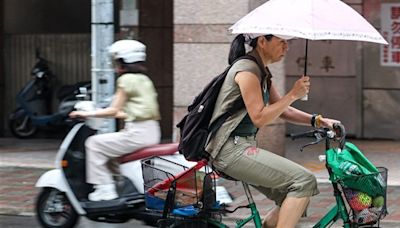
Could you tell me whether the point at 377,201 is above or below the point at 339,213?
above

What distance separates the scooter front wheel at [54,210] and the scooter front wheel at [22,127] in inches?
251

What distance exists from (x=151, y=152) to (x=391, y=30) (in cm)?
678

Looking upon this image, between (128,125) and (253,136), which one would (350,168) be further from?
(128,125)

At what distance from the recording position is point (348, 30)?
5137 millimetres

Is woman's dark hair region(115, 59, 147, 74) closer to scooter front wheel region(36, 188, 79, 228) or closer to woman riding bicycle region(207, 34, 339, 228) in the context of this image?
scooter front wheel region(36, 188, 79, 228)

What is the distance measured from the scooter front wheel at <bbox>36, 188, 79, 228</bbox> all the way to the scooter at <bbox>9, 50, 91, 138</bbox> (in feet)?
19.1

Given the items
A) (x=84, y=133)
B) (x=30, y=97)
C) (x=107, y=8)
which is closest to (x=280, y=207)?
(x=84, y=133)

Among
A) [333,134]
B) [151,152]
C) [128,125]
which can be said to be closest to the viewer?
[333,134]

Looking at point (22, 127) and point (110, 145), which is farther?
point (22, 127)

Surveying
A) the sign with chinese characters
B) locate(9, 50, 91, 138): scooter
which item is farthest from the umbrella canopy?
locate(9, 50, 91, 138): scooter

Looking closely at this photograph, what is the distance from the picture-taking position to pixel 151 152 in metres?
7.07

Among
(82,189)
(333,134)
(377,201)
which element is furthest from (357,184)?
(82,189)

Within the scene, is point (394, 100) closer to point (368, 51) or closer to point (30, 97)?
point (368, 51)

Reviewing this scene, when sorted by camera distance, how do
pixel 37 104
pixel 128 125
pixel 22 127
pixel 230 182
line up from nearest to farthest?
pixel 128 125 < pixel 230 182 < pixel 37 104 < pixel 22 127
